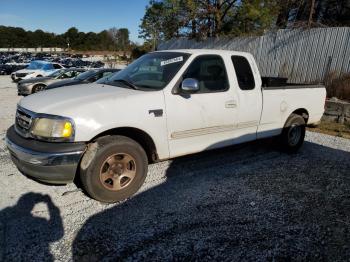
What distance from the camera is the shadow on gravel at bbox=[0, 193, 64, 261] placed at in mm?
2838

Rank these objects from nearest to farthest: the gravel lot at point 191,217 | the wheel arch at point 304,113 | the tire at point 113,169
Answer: the gravel lot at point 191,217 < the tire at point 113,169 < the wheel arch at point 304,113

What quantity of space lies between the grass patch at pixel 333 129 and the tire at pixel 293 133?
231 centimetres

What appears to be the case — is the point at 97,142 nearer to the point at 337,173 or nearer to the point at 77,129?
the point at 77,129

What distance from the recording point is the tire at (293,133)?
5809mm

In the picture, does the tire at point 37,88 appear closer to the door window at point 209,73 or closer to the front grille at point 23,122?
the front grille at point 23,122

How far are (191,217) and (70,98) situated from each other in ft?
6.66

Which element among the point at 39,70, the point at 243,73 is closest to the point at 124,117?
the point at 243,73

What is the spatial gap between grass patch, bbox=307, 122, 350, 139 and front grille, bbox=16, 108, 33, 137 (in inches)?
280

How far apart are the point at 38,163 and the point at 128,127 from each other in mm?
1082

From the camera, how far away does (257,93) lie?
5.00 meters

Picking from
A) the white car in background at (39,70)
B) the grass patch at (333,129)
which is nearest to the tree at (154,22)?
the white car in background at (39,70)

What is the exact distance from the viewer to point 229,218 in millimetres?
3611

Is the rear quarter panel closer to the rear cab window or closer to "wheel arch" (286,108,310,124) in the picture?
"wheel arch" (286,108,310,124)

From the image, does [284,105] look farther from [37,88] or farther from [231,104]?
[37,88]
